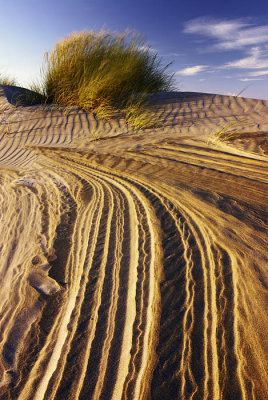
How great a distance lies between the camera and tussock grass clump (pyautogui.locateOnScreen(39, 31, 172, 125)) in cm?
581

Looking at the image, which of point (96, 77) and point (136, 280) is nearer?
point (136, 280)

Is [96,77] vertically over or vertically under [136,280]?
over

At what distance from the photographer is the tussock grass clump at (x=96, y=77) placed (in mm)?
5812

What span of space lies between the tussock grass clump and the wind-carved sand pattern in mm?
2893

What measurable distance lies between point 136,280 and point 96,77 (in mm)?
5079

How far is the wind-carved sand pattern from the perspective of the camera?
3.64 ft

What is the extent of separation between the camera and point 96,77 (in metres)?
5.74

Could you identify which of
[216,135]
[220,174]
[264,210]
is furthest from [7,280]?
[216,135]

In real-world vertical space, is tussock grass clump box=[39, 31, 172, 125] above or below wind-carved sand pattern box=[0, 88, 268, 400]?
above

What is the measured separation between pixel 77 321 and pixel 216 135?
375 centimetres

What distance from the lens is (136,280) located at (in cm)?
157

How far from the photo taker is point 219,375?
42.8 inches

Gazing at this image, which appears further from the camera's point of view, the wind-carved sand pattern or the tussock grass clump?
the tussock grass clump

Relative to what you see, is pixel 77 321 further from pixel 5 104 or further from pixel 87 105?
pixel 5 104
